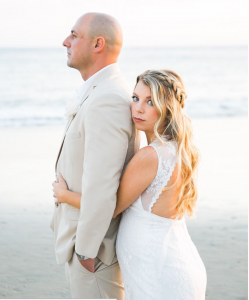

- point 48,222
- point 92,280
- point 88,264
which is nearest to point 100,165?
point 88,264

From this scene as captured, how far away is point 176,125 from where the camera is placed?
7.84ft

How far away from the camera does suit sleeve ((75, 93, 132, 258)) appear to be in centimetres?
233

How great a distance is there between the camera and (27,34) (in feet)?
116

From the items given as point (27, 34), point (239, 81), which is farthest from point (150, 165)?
point (27, 34)

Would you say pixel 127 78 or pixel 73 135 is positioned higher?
pixel 73 135

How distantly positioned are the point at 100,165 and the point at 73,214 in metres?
0.40

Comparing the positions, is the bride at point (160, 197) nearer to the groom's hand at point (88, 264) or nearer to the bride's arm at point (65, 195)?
the bride's arm at point (65, 195)

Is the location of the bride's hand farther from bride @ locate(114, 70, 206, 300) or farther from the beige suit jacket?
bride @ locate(114, 70, 206, 300)

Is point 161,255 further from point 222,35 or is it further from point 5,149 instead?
point 222,35

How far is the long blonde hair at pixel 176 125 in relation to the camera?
235cm

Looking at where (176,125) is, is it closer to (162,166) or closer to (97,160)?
(162,166)

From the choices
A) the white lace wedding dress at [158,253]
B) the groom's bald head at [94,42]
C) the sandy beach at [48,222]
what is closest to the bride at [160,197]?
the white lace wedding dress at [158,253]

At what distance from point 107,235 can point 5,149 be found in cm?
661

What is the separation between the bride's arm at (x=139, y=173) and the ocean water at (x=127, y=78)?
11026mm
